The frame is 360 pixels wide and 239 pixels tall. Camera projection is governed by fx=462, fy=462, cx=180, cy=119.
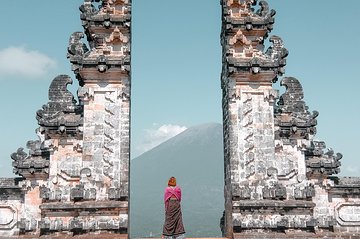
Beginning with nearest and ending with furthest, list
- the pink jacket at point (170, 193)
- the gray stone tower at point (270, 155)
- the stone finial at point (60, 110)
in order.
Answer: the pink jacket at point (170, 193) → the gray stone tower at point (270, 155) → the stone finial at point (60, 110)

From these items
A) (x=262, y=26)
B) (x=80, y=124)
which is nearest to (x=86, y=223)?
(x=80, y=124)

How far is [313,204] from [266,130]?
260 cm

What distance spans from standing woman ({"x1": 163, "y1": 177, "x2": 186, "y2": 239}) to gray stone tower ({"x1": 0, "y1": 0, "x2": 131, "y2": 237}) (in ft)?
6.94

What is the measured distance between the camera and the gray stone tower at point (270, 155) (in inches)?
533

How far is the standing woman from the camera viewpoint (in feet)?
37.7

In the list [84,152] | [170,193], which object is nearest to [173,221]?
[170,193]

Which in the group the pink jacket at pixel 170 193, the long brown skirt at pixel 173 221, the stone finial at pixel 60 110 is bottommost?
the long brown skirt at pixel 173 221

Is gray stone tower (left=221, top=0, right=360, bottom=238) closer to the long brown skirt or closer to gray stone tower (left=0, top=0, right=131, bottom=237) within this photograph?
the long brown skirt

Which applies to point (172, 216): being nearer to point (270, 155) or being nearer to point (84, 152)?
point (84, 152)

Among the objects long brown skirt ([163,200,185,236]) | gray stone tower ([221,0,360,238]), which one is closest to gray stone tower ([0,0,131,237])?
long brown skirt ([163,200,185,236])

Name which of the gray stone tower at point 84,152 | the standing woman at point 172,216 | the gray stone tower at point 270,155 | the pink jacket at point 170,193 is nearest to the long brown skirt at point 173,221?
the standing woman at point 172,216

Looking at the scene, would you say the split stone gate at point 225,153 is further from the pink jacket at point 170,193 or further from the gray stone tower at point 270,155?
the pink jacket at point 170,193

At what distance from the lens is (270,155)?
14094 millimetres

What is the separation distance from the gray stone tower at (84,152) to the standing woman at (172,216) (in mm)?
2116
